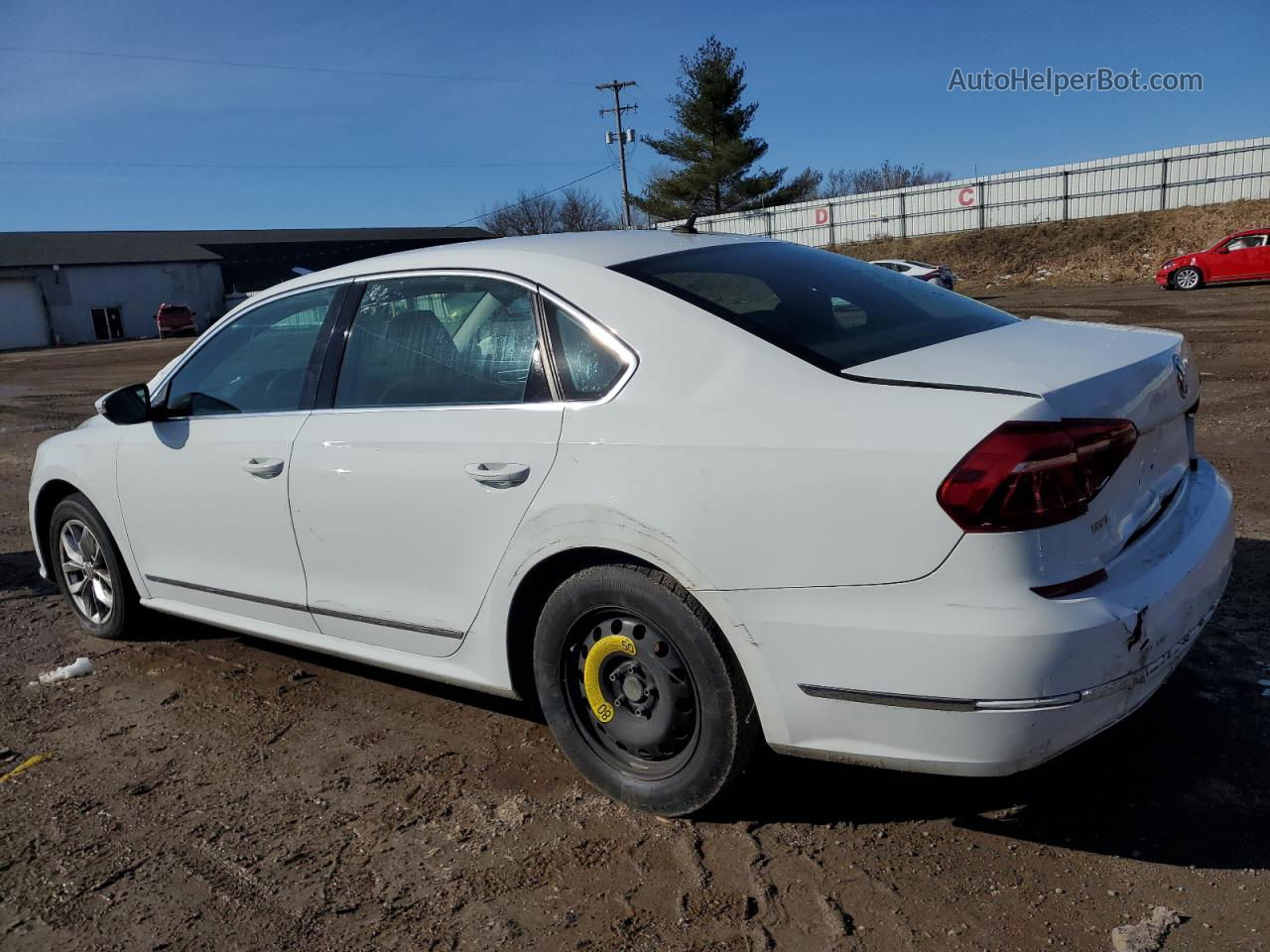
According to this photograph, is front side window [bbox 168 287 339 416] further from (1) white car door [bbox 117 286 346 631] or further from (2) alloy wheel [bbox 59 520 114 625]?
(2) alloy wheel [bbox 59 520 114 625]

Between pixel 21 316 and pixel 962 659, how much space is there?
196 feet

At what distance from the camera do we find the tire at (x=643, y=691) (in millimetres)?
2641

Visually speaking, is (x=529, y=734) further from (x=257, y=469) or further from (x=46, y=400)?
(x=46, y=400)

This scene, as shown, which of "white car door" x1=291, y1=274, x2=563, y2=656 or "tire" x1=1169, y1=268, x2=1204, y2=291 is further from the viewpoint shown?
"tire" x1=1169, y1=268, x2=1204, y2=291

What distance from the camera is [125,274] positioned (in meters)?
55.8

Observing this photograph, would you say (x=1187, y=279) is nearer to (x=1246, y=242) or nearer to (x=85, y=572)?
(x=1246, y=242)

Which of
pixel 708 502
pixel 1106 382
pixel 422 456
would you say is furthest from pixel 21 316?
pixel 1106 382

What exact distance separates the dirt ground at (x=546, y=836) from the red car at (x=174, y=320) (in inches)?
1845

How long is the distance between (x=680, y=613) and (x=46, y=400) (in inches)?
722

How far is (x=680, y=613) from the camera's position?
2.63m

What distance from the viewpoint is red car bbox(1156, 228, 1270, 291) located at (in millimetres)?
24438

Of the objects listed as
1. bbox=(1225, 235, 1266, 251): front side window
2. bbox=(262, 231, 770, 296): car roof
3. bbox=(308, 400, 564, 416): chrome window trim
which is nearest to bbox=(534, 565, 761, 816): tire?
bbox=(308, 400, 564, 416): chrome window trim

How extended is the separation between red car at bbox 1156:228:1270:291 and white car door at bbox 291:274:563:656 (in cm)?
2654

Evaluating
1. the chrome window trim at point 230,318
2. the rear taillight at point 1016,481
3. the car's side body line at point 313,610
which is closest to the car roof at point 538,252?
the chrome window trim at point 230,318
